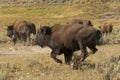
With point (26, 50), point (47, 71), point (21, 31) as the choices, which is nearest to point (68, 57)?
point (47, 71)

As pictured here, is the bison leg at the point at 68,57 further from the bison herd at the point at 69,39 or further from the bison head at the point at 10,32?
the bison head at the point at 10,32

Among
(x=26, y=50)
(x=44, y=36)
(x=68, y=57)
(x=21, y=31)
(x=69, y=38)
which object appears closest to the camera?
(x=69, y=38)

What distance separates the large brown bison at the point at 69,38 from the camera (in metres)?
13.0

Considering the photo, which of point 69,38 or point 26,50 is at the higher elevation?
point 69,38

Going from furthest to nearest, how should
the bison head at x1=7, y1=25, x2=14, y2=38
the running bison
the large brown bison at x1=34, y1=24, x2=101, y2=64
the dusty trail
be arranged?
the bison head at x1=7, y1=25, x2=14, y2=38 < the running bison < the dusty trail < the large brown bison at x1=34, y1=24, x2=101, y2=64

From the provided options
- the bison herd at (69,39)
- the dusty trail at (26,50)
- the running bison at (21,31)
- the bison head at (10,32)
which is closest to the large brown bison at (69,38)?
the bison herd at (69,39)

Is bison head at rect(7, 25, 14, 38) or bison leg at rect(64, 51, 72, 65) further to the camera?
bison head at rect(7, 25, 14, 38)

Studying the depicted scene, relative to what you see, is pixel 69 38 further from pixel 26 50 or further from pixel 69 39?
pixel 26 50

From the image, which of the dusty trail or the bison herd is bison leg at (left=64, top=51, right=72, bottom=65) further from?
the dusty trail

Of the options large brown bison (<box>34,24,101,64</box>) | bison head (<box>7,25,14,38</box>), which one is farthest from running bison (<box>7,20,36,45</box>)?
large brown bison (<box>34,24,101,64</box>)

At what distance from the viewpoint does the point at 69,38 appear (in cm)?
1332

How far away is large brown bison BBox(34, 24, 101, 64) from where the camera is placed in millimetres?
12961

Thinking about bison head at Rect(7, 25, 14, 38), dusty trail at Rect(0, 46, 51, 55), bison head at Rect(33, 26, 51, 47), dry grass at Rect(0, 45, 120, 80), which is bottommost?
bison head at Rect(7, 25, 14, 38)

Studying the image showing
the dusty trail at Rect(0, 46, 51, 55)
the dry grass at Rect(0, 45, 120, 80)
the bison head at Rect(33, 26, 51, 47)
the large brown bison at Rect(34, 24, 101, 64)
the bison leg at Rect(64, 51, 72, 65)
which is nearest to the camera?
the dry grass at Rect(0, 45, 120, 80)
